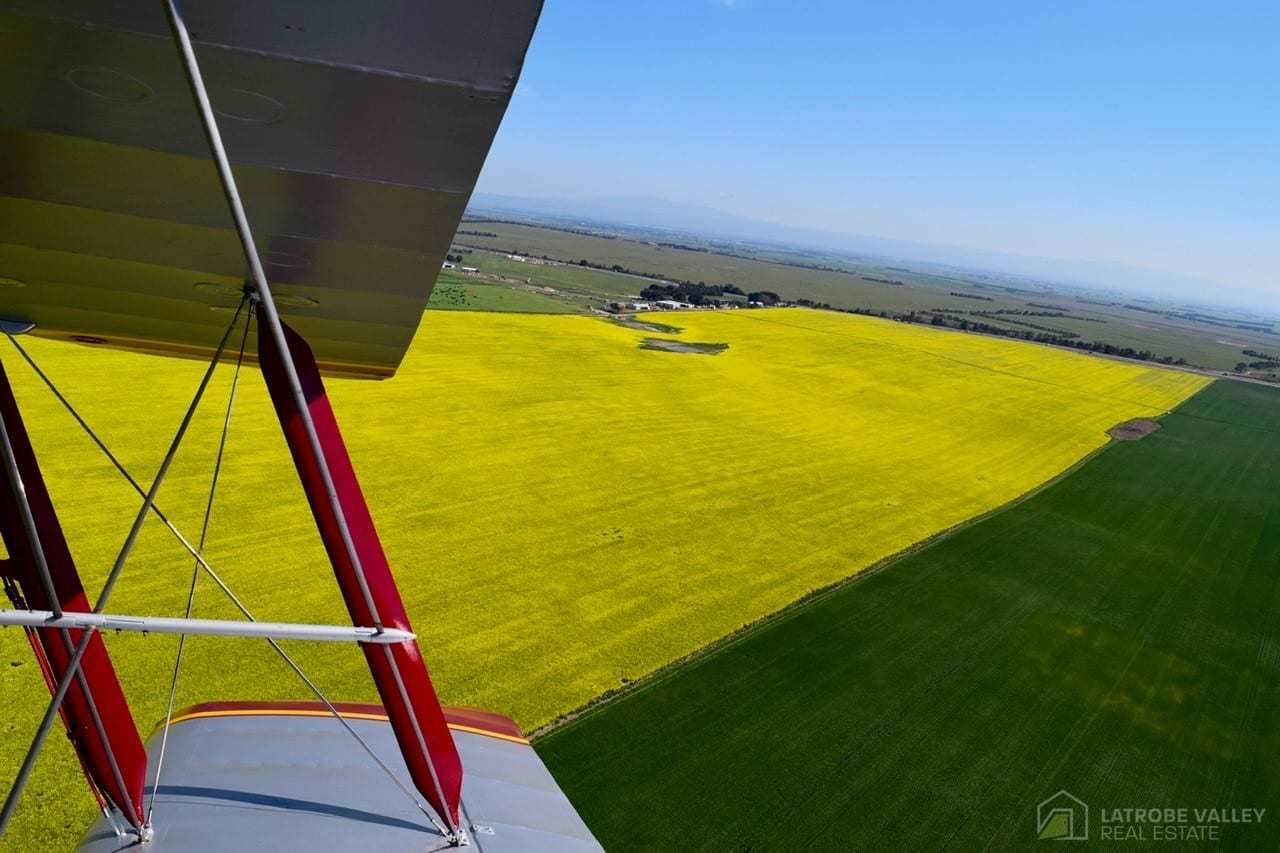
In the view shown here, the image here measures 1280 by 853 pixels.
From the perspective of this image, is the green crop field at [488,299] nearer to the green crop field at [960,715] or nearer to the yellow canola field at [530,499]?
the yellow canola field at [530,499]

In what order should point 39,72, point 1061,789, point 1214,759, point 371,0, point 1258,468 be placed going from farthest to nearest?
1. point 1258,468
2. point 1214,759
3. point 1061,789
4. point 39,72
5. point 371,0

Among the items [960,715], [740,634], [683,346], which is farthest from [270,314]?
[683,346]

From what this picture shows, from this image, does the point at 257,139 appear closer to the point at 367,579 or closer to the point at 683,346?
the point at 367,579

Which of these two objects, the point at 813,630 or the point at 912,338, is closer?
the point at 813,630

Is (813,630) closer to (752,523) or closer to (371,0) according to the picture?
(752,523)

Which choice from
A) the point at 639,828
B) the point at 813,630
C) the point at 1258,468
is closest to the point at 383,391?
the point at 813,630
